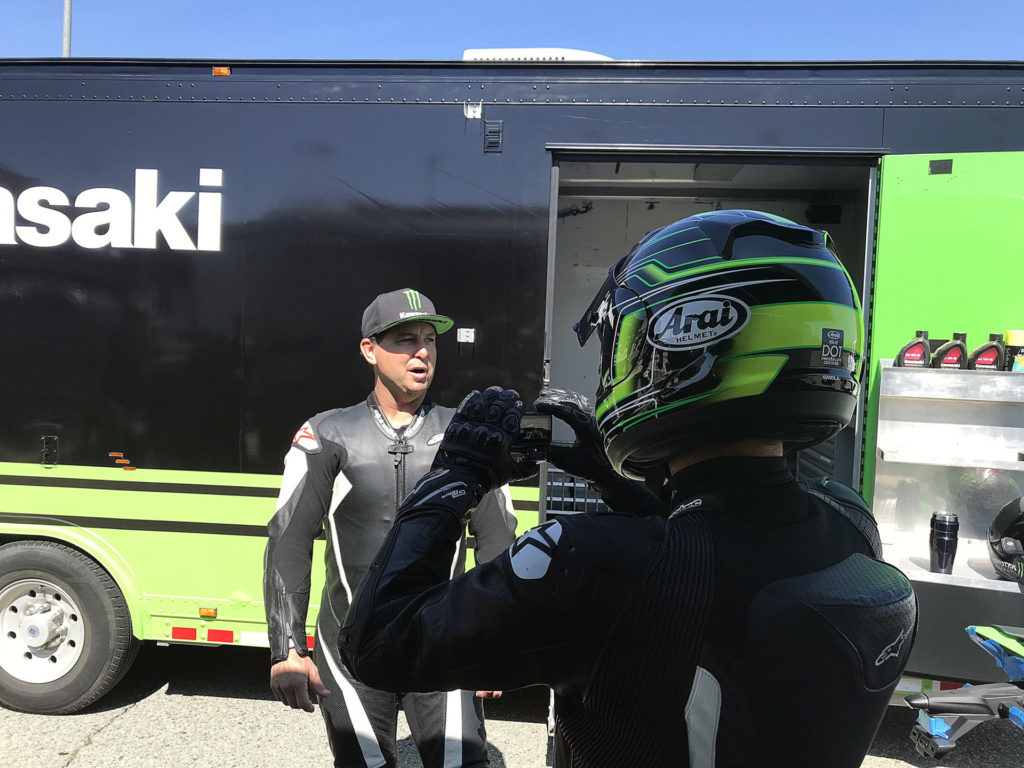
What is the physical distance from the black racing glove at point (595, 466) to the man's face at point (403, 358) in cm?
106

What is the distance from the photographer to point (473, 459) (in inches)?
49.8

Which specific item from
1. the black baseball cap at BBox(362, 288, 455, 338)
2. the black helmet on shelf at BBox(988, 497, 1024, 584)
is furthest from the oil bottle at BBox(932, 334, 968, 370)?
the black baseball cap at BBox(362, 288, 455, 338)

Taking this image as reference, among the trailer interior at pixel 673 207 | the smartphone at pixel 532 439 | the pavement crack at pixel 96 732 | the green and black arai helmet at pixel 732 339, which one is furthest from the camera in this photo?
the trailer interior at pixel 673 207

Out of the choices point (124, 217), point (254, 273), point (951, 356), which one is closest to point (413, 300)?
point (254, 273)

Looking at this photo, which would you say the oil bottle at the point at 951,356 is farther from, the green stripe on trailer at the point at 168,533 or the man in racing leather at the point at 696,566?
the man in racing leather at the point at 696,566

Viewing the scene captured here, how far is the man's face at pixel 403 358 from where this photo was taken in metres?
Result: 2.54

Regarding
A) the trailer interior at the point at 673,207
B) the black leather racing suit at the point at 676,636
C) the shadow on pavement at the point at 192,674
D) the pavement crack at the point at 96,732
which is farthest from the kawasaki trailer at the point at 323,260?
the black leather racing suit at the point at 676,636

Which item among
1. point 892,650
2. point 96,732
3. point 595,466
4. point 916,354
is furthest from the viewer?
point 96,732

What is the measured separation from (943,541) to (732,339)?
2596 mm

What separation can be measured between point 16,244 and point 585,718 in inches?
144

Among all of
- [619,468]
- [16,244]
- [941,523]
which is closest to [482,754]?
[619,468]

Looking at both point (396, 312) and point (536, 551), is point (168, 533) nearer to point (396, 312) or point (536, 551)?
point (396, 312)

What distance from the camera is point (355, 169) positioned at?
342cm

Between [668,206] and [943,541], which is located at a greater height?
[668,206]
